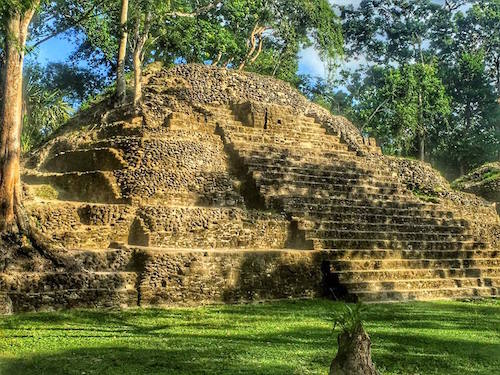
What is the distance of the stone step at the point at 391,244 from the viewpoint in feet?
35.0

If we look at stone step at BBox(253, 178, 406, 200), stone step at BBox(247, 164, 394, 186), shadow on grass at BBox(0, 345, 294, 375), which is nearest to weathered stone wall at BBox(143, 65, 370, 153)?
stone step at BBox(247, 164, 394, 186)

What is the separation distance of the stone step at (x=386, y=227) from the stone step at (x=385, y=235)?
103 mm

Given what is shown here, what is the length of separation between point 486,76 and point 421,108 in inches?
328

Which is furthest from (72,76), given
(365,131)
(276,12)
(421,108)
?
(421,108)

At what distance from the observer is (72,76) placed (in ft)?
98.1

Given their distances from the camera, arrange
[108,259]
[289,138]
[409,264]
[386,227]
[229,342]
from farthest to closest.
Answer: [289,138] < [386,227] < [409,264] < [108,259] < [229,342]

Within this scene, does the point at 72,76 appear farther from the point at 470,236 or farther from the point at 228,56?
the point at 470,236

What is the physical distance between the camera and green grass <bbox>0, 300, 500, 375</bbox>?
17.3ft

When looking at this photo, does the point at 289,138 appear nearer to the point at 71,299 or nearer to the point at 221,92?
the point at 221,92

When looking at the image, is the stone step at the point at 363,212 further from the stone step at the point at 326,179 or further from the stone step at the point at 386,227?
the stone step at the point at 326,179

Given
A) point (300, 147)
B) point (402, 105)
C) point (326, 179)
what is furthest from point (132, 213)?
point (402, 105)

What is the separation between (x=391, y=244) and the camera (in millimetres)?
11484

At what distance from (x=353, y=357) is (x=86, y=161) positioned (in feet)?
29.4

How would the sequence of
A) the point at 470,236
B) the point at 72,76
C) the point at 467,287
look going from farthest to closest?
the point at 72,76 < the point at 470,236 < the point at 467,287
